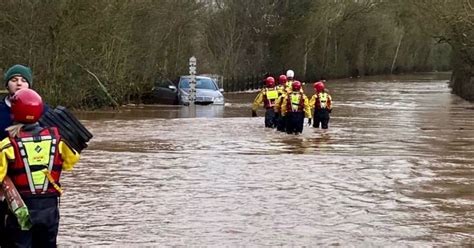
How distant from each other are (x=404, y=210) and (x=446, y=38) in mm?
32401

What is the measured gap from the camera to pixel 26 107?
5.83 metres

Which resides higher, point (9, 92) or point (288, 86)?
point (9, 92)

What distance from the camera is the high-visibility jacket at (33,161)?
5879 mm

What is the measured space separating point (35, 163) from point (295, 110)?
1531cm

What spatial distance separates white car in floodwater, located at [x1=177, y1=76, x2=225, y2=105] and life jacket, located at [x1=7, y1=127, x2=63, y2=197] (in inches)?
1151

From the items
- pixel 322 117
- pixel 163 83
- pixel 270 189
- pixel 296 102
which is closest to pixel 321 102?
pixel 322 117

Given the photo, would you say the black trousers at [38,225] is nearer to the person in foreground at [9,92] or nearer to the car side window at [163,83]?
the person in foreground at [9,92]

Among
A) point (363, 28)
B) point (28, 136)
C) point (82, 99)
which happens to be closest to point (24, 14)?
point (82, 99)

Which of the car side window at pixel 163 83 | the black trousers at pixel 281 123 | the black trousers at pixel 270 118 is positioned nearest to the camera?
the black trousers at pixel 281 123

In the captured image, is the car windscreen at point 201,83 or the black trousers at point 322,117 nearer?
the black trousers at point 322,117

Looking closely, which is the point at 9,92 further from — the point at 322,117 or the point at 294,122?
the point at 322,117

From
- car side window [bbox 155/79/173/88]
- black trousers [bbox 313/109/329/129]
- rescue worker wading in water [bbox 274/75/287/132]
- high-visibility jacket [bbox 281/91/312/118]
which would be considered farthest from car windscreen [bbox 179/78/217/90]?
high-visibility jacket [bbox 281/91/312/118]

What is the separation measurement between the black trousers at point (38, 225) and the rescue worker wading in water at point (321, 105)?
54.6 feet

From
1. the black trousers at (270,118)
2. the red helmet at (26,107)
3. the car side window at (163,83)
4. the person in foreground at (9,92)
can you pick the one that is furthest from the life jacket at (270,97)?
the red helmet at (26,107)
